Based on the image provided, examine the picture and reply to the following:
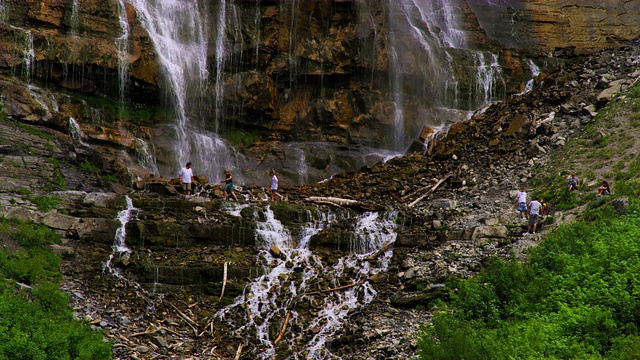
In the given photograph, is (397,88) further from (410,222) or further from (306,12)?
(410,222)

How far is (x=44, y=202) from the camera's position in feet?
66.1

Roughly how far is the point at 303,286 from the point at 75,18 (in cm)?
1852

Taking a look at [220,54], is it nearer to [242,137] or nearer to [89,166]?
[242,137]

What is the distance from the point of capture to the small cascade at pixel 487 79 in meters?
36.4

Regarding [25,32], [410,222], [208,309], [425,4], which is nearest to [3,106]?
[25,32]

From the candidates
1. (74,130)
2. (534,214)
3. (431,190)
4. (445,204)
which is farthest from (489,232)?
(74,130)

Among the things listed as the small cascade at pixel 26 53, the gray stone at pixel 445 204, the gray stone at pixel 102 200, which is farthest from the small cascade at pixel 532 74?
the small cascade at pixel 26 53

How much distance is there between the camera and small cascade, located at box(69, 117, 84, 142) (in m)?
26.9

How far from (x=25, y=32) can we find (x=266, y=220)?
593 inches

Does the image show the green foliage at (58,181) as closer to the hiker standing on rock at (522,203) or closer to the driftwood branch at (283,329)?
the driftwood branch at (283,329)

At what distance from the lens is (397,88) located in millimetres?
36531

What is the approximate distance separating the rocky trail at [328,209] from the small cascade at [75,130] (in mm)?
A: 1564

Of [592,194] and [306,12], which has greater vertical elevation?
[306,12]

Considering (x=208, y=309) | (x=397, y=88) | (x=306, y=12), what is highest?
(x=306, y=12)
